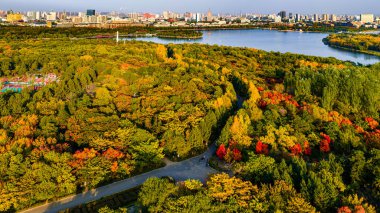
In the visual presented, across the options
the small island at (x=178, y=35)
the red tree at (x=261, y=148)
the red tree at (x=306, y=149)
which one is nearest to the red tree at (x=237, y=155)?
the red tree at (x=261, y=148)

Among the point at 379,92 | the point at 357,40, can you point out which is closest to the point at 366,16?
the point at 357,40

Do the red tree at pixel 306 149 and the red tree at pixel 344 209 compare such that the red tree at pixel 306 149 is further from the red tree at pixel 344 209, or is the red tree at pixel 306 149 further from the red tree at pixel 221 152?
the red tree at pixel 344 209

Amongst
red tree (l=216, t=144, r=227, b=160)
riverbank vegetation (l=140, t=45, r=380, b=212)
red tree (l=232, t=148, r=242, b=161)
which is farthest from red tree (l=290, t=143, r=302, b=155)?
red tree (l=216, t=144, r=227, b=160)

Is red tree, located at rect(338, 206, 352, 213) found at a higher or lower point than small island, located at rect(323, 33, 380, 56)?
lower

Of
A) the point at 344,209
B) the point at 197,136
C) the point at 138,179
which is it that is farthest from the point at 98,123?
the point at 344,209

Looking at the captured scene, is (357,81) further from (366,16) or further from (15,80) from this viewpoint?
(366,16)

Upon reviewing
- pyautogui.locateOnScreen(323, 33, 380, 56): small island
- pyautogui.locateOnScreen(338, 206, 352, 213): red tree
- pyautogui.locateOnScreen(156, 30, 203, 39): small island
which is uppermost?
pyautogui.locateOnScreen(156, 30, 203, 39): small island

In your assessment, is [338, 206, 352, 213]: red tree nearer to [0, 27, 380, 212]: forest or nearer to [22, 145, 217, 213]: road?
[0, 27, 380, 212]: forest
